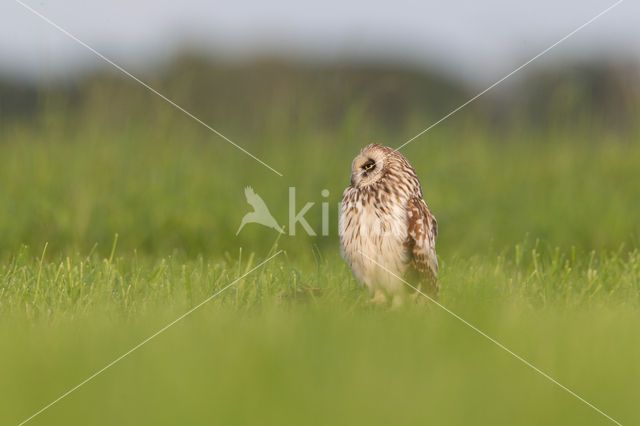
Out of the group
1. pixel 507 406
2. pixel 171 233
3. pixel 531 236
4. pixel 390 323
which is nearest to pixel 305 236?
pixel 171 233

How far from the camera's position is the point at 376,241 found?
15.9 feet

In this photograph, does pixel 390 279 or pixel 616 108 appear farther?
pixel 616 108

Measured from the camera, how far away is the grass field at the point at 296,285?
2822 mm

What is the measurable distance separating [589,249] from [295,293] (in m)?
3.84

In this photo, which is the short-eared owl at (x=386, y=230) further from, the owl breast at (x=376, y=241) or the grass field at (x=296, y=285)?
the grass field at (x=296, y=285)

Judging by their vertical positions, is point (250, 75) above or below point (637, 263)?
above

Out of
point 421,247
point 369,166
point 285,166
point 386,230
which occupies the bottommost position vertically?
point 421,247

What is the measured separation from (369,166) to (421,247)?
2.11 ft

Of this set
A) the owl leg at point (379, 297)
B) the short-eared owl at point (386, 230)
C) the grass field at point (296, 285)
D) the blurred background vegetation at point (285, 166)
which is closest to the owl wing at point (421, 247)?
the short-eared owl at point (386, 230)

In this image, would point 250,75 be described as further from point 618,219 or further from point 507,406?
point 507,406

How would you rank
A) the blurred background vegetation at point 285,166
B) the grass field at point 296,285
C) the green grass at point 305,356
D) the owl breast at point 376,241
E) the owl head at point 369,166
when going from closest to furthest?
the green grass at point 305,356 < the grass field at point 296,285 < the owl breast at point 376,241 < the owl head at point 369,166 < the blurred background vegetation at point 285,166

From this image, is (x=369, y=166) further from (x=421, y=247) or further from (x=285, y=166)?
(x=285, y=166)

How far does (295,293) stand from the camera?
4.71 metres

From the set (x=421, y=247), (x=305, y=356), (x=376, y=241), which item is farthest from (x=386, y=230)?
(x=305, y=356)
